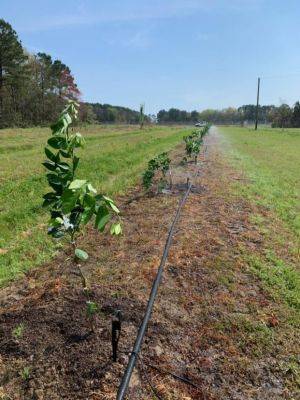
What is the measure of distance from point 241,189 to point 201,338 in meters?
6.63

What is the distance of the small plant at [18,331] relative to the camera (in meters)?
3.78

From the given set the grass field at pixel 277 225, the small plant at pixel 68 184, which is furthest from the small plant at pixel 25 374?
the grass field at pixel 277 225

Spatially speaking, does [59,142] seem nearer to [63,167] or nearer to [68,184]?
[63,167]

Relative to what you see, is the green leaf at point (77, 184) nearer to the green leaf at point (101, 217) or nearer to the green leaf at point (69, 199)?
the green leaf at point (69, 199)

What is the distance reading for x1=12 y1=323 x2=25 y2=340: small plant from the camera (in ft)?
12.4

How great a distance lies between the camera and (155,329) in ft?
12.8

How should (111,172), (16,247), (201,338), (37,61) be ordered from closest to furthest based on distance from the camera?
(201,338)
(16,247)
(111,172)
(37,61)

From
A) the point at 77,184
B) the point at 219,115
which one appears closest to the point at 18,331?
the point at 77,184

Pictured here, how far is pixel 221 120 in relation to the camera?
147750 millimetres

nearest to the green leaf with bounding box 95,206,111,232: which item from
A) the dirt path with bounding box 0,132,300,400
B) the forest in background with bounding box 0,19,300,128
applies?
the dirt path with bounding box 0,132,300,400

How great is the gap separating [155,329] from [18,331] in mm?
1246

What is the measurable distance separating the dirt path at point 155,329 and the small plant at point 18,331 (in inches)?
1.0

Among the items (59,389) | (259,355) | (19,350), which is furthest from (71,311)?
(259,355)

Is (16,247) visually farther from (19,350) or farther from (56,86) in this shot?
(56,86)
